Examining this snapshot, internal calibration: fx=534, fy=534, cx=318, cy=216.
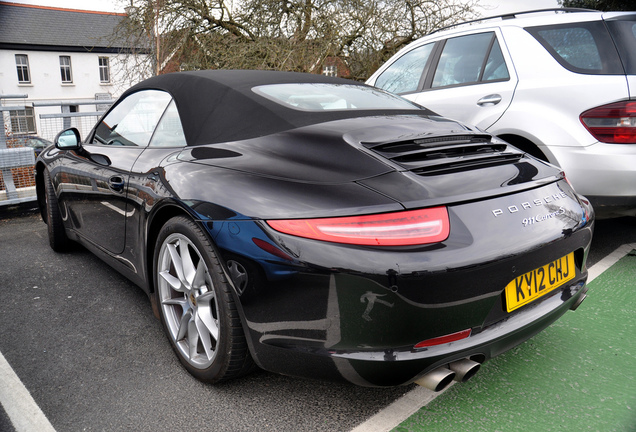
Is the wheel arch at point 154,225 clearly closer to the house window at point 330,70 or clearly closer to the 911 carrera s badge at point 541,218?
A: the 911 carrera s badge at point 541,218

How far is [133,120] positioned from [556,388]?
8.81 ft

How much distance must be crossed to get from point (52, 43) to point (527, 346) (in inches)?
1904

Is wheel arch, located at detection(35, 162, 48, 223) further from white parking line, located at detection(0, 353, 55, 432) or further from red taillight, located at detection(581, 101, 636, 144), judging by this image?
red taillight, located at detection(581, 101, 636, 144)

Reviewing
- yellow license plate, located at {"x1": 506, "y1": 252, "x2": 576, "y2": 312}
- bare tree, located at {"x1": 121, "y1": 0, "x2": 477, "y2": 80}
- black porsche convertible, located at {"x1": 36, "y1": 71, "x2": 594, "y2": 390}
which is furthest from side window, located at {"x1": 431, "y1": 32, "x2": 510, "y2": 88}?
bare tree, located at {"x1": 121, "y1": 0, "x2": 477, "y2": 80}

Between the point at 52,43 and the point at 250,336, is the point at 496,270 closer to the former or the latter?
the point at 250,336

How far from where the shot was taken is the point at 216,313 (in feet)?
7.36

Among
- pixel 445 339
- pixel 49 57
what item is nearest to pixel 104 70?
pixel 49 57

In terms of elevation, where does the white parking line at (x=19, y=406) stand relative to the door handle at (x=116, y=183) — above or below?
below

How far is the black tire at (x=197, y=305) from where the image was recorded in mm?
2100

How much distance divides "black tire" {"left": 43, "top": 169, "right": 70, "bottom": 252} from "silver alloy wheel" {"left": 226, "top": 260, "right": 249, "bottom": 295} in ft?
8.80

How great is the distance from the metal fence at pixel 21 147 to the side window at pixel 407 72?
3.50m

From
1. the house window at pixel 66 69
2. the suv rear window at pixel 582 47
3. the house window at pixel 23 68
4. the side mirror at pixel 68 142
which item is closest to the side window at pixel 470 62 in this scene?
the suv rear window at pixel 582 47

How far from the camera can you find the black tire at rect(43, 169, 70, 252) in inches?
163

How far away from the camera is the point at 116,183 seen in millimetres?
2924
